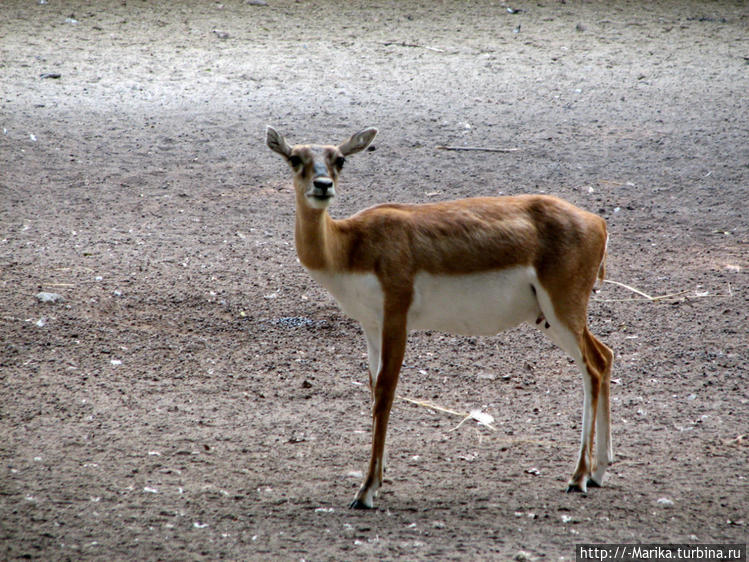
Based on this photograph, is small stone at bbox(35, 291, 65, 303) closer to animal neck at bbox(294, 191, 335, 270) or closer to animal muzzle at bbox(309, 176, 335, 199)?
animal neck at bbox(294, 191, 335, 270)

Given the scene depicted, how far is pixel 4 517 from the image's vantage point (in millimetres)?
4816

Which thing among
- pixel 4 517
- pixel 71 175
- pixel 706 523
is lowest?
pixel 71 175

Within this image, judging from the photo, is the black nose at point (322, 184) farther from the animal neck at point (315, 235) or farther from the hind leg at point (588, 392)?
the hind leg at point (588, 392)

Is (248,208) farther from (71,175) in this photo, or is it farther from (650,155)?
(650,155)

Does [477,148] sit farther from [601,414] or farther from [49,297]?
[601,414]

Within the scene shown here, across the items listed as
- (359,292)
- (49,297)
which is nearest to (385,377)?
(359,292)

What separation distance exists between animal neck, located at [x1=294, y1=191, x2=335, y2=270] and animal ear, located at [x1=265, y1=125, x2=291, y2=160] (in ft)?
0.90

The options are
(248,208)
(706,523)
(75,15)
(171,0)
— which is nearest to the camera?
(706,523)

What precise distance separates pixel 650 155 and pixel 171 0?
9916 millimetres

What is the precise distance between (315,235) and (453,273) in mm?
803

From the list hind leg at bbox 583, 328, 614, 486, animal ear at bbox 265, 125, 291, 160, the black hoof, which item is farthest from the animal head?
hind leg at bbox 583, 328, 614, 486

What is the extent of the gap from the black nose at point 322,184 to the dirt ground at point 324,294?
171 cm

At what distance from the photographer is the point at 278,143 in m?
5.31

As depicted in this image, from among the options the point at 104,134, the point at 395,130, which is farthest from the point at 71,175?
the point at 395,130
